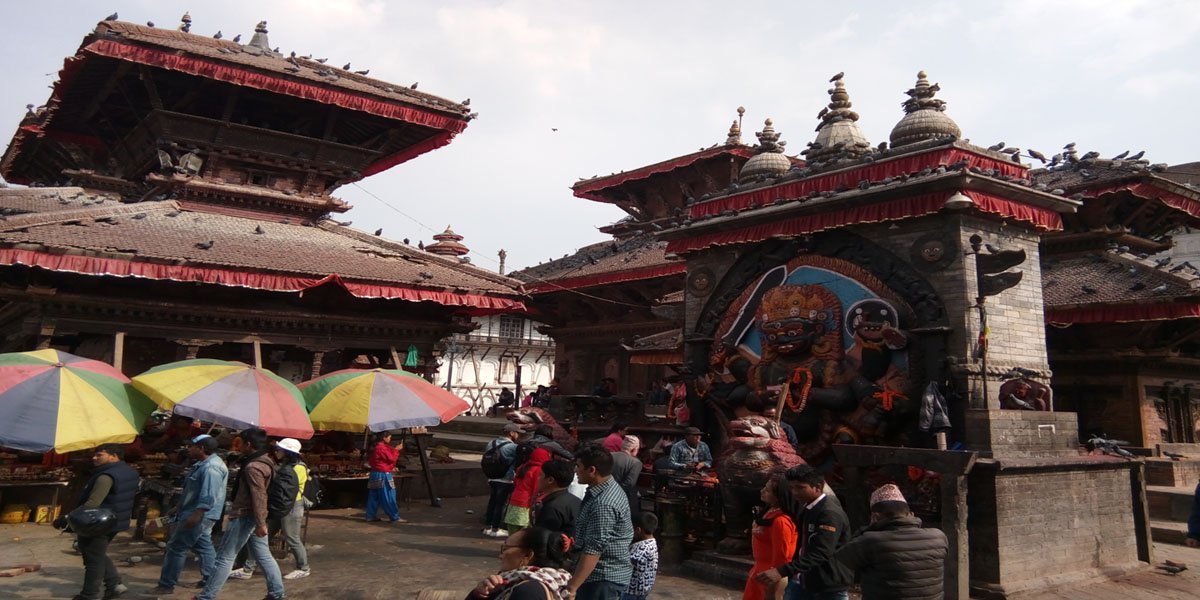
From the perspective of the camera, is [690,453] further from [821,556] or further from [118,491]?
[118,491]

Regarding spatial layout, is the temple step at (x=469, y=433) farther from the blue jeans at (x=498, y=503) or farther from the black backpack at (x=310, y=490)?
the black backpack at (x=310, y=490)

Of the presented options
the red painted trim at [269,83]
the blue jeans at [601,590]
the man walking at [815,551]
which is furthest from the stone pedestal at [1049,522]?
the red painted trim at [269,83]

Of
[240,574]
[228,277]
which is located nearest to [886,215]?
[240,574]

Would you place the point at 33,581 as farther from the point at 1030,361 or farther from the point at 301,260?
the point at 1030,361

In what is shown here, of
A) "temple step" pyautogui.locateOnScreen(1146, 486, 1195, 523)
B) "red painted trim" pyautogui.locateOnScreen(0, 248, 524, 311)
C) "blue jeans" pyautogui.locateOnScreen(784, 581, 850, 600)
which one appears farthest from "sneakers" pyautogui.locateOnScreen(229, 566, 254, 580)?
"temple step" pyautogui.locateOnScreen(1146, 486, 1195, 523)

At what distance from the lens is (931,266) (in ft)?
33.7

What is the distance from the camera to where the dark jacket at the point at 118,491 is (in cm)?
679

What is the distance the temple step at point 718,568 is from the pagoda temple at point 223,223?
26.2ft

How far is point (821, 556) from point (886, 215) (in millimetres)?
6777

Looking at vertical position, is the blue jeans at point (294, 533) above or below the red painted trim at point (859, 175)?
below

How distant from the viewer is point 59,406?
7852mm

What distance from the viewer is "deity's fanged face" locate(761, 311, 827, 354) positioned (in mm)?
11398

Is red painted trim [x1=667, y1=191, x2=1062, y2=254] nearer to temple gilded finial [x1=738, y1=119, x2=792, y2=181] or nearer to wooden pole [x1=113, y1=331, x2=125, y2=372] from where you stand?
temple gilded finial [x1=738, y1=119, x2=792, y2=181]

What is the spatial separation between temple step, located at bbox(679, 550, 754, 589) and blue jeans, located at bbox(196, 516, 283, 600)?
4541 millimetres
